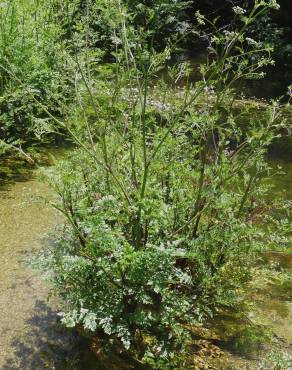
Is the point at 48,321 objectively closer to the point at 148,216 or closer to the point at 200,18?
the point at 148,216

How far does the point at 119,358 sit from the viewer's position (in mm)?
2684

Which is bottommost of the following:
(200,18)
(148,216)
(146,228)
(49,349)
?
(49,349)

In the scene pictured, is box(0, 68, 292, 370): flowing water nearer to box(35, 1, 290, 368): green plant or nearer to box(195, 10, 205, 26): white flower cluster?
box(35, 1, 290, 368): green plant

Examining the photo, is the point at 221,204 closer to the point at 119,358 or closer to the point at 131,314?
the point at 131,314

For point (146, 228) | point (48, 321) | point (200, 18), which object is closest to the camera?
point (200, 18)

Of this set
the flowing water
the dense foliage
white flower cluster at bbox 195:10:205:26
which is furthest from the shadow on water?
white flower cluster at bbox 195:10:205:26

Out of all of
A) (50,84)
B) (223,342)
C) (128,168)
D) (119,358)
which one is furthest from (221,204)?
(50,84)

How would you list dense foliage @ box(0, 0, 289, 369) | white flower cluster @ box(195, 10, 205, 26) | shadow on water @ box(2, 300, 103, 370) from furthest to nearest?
shadow on water @ box(2, 300, 103, 370) → dense foliage @ box(0, 0, 289, 369) → white flower cluster @ box(195, 10, 205, 26)

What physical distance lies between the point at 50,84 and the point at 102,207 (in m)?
2.95

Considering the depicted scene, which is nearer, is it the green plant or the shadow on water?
the green plant

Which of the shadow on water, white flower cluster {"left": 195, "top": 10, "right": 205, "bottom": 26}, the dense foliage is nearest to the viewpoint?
white flower cluster {"left": 195, "top": 10, "right": 205, "bottom": 26}

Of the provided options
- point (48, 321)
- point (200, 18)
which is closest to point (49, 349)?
point (48, 321)

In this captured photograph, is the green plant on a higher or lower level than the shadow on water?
higher

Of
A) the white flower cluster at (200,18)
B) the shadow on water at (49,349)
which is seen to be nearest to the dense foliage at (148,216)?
the white flower cluster at (200,18)
